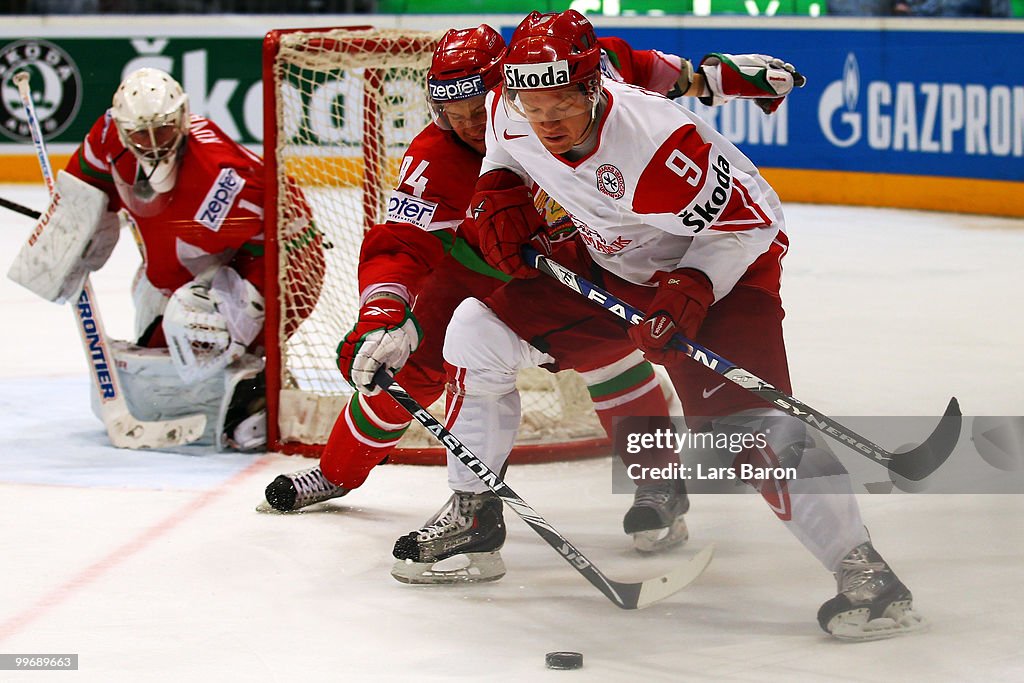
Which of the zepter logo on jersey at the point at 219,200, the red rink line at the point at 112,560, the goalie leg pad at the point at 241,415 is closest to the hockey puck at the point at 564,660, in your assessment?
the red rink line at the point at 112,560

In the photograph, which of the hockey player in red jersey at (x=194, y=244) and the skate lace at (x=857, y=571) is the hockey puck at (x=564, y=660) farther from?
the hockey player in red jersey at (x=194, y=244)

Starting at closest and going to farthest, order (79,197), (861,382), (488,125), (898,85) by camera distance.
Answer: (488,125) < (79,197) < (861,382) < (898,85)

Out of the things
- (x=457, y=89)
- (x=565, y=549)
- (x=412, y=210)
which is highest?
(x=457, y=89)

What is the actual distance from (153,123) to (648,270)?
1365 millimetres

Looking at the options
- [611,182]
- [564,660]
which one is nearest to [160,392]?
[611,182]

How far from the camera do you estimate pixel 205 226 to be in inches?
127

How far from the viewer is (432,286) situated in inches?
105

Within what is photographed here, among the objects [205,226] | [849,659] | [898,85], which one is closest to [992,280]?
[898,85]

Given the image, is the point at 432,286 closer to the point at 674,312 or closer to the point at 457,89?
the point at 457,89

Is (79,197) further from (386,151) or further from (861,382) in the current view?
(861,382)

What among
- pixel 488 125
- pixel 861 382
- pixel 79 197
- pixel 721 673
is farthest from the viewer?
pixel 861 382

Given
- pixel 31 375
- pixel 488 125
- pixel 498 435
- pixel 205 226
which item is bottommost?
pixel 31 375

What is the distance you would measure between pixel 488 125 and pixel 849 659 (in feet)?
3.49

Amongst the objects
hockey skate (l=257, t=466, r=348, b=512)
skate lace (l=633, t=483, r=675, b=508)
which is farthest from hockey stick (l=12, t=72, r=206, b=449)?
skate lace (l=633, t=483, r=675, b=508)
